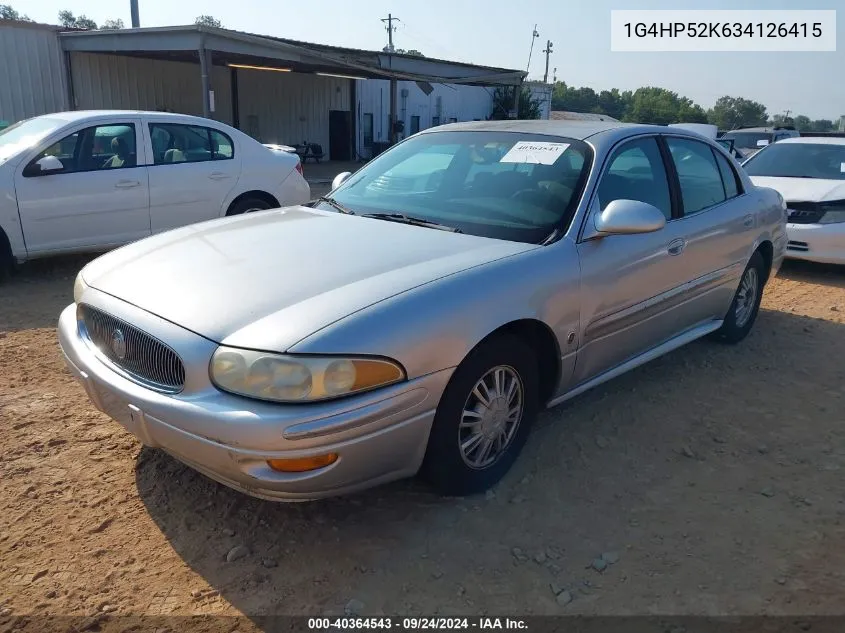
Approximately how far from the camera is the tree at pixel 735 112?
70750mm

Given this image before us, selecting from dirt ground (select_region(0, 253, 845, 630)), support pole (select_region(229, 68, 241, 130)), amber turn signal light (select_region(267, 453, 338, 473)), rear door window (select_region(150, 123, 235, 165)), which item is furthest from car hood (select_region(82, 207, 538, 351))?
support pole (select_region(229, 68, 241, 130))

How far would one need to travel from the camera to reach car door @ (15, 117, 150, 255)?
5.86m

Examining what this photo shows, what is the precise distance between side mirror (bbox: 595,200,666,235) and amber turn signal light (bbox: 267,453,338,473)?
5.52 feet

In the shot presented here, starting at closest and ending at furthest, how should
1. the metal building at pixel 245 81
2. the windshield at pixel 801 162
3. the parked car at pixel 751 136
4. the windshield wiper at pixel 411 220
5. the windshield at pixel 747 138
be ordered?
the windshield wiper at pixel 411 220, the windshield at pixel 801 162, the metal building at pixel 245 81, the parked car at pixel 751 136, the windshield at pixel 747 138

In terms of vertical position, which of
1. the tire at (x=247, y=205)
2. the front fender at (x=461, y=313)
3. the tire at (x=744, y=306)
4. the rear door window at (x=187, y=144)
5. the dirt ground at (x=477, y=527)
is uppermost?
the rear door window at (x=187, y=144)

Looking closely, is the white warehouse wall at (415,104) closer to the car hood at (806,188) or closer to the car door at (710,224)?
the car hood at (806,188)

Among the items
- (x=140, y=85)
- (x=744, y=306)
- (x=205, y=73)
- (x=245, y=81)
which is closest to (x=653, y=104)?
(x=245, y=81)

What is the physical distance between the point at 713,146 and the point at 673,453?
7.57ft

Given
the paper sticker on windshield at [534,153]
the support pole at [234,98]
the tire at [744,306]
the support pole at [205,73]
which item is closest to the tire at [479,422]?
the paper sticker on windshield at [534,153]

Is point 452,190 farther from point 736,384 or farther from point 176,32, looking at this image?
Result: point 176,32

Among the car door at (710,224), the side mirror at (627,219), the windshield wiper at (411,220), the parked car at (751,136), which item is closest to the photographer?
the side mirror at (627,219)

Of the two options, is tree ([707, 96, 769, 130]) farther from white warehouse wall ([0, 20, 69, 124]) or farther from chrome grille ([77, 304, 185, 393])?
chrome grille ([77, 304, 185, 393])

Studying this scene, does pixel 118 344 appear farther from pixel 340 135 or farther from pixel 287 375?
pixel 340 135

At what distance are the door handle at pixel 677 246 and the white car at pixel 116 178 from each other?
4697 millimetres
